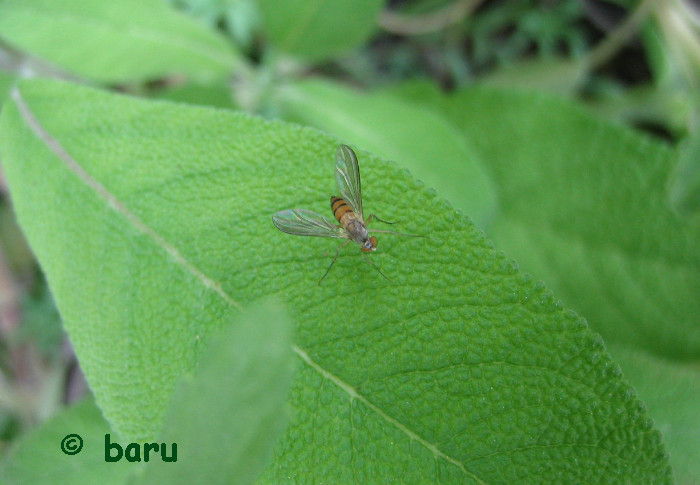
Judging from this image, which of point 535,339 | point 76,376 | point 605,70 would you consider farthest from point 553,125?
point 76,376

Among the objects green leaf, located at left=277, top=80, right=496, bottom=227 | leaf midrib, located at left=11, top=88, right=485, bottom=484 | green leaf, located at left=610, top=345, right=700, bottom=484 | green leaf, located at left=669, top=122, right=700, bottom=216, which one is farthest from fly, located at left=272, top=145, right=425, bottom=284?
green leaf, located at left=610, top=345, right=700, bottom=484

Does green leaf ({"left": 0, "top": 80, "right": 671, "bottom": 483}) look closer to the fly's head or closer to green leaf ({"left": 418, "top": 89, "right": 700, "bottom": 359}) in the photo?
the fly's head

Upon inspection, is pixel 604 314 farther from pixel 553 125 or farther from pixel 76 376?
pixel 76 376

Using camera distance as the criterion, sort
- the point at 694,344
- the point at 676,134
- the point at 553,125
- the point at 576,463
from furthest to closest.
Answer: the point at 676,134 < the point at 553,125 < the point at 694,344 < the point at 576,463

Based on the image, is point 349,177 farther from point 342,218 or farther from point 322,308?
point 322,308

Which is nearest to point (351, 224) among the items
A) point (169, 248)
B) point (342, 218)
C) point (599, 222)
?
point (342, 218)

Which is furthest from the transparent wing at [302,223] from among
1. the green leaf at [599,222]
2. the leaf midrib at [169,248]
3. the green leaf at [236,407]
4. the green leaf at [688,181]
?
the green leaf at [599,222]
